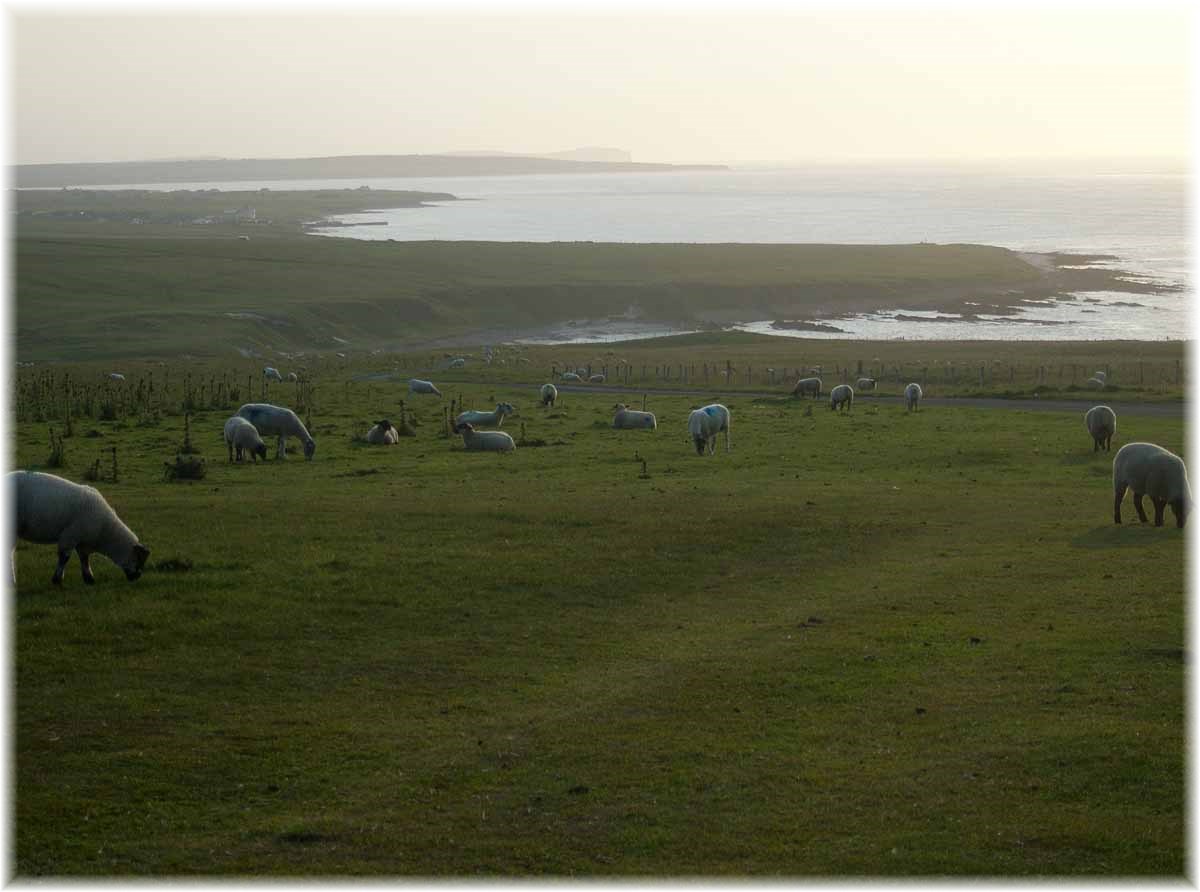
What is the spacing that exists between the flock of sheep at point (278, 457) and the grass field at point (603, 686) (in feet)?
1.92

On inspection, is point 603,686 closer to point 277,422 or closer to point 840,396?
point 277,422

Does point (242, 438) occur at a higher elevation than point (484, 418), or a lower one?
higher

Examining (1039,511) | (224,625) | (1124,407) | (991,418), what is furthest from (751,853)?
(1124,407)

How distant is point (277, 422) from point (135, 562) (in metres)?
15.3

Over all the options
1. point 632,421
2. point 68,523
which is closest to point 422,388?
point 632,421

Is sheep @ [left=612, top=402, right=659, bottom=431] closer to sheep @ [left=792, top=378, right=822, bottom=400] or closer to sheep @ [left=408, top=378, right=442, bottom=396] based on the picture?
sheep @ [left=792, top=378, right=822, bottom=400]

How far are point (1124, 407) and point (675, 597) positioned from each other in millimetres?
33694

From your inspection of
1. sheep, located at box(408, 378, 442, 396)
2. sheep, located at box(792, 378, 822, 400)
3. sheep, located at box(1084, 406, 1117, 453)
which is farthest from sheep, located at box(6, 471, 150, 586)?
sheep, located at box(792, 378, 822, 400)

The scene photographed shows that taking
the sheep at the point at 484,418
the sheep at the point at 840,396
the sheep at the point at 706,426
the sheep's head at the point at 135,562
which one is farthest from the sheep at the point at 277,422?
the sheep at the point at 840,396

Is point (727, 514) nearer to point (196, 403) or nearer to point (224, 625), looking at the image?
point (224, 625)

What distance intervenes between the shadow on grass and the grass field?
0.14m

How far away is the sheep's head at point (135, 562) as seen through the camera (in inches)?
681

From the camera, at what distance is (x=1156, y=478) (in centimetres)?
2375

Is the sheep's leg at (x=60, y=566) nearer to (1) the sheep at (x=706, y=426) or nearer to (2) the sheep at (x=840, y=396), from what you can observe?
(1) the sheep at (x=706, y=426)
